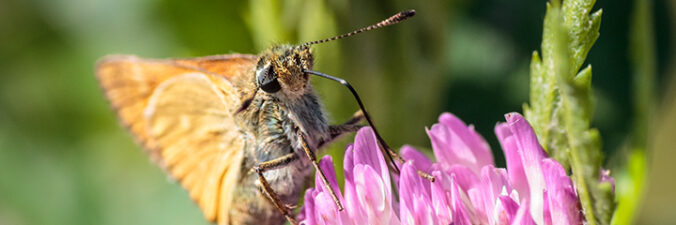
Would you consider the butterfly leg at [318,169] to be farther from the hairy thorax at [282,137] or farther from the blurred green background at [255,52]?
the blurred green background at [255,52]

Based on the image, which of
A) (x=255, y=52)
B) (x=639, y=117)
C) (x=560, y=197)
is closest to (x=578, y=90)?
(x=560, y=197)

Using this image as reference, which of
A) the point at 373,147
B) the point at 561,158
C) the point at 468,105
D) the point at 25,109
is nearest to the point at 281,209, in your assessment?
the point at 373,147

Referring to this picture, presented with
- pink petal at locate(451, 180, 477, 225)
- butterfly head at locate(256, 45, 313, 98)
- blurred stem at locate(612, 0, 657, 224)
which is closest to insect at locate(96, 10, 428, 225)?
butterfly head at locate(256, 45, 313, 98)

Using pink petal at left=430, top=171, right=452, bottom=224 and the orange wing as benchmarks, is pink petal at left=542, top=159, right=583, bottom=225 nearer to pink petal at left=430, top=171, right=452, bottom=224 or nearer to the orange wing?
pink petal at left=430, top=171, right=452, bottom=224

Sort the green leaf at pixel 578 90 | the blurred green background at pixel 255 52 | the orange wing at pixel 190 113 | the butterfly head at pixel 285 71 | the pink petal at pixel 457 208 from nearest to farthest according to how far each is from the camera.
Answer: the green leaf at pixel 578 90 < the pink petal at pixel 457 208 < the butterfly head at pixel 285 71 < the orange wing at pixel 190 113 < the blurred green background at pixel 255 52

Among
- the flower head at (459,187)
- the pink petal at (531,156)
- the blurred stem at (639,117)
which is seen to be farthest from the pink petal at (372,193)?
the blurred stem at (639,117)

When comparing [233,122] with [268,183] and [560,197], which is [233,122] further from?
[560,197]

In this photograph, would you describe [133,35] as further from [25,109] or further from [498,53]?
[498,53]
